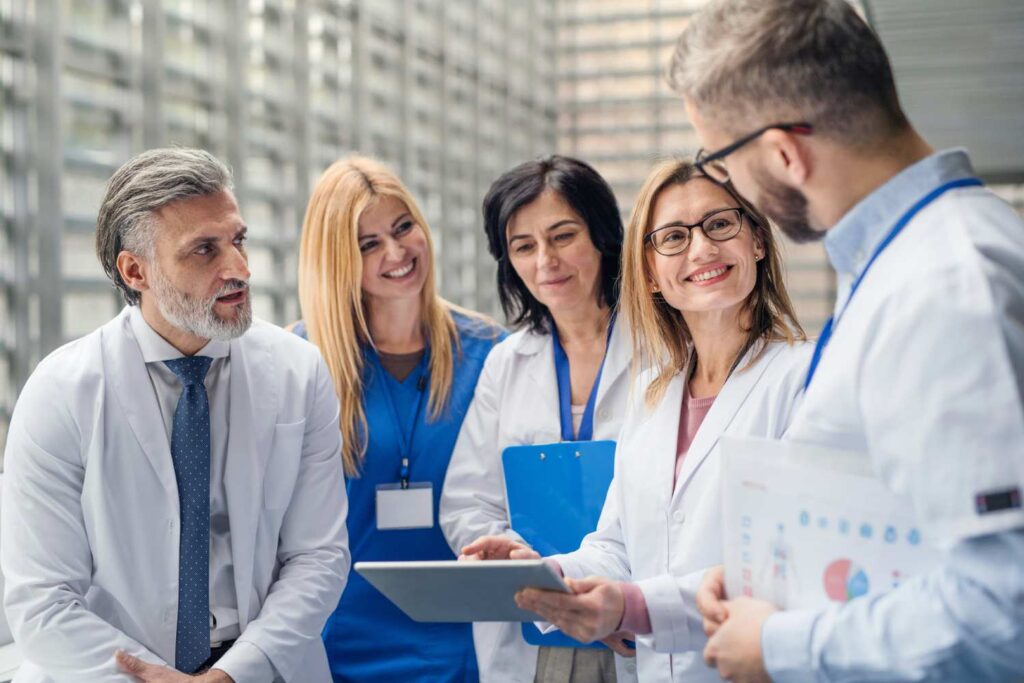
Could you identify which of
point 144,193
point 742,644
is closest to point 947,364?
point 742,644

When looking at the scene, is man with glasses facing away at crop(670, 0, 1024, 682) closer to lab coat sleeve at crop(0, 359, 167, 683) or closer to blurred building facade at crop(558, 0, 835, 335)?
lab coat sleeve at crop(0, 359, 167, 683)

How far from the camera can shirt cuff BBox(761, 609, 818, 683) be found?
1.08 metres

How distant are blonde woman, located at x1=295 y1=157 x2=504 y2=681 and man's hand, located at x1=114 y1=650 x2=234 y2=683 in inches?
27.8

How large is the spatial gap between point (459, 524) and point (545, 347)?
0.53 metres

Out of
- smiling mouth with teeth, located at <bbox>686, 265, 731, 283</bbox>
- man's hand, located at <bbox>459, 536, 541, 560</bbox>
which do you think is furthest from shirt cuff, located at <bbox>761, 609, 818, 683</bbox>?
smiling mouth with teeth, located at <bbox>686, 265, 731, 283</bbox>

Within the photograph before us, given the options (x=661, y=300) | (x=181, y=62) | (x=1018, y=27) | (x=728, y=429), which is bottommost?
(x=728, y=429)

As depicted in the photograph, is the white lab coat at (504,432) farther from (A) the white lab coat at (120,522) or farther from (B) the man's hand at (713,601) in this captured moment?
(B) the man's hand at (713,601)

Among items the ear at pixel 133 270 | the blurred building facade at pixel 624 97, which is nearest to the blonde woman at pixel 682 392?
the ear at pixel 133 270

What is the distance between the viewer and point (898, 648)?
3.30ft

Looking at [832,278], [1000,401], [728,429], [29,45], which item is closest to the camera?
[1000,401]

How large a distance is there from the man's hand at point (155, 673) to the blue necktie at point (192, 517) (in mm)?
68

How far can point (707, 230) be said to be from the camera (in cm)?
181

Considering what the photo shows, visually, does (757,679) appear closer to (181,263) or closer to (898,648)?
(898,648)

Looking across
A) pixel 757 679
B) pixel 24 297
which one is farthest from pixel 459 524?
pixel 24 297
